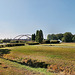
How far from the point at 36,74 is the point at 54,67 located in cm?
509

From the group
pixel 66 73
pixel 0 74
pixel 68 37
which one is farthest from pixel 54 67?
pixel 68 37

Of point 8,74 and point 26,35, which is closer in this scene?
point 8,74

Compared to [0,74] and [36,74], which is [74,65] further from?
[0,74]

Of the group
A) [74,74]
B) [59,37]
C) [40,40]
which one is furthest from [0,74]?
[59,37]

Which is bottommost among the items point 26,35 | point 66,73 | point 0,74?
point 66,73

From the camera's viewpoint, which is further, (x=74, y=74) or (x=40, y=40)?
(x=40, y=40)

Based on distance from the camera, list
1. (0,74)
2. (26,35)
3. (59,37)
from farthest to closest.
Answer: (26,35), (59,37), (0,74)

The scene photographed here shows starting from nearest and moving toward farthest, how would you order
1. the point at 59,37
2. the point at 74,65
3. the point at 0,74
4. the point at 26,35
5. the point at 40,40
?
the point at 0,74 → the point at 74,65 → the point at 40,40 → the point at 59,37 → the point at 26,35

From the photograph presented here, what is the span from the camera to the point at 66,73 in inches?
489

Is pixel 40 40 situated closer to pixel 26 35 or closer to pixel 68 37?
pixel 68 37

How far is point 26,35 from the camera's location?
653ft

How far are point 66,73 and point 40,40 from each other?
64029 millimetres

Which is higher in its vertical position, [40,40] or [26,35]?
[26,35]

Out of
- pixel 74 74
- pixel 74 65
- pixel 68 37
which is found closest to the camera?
pixel 74 74
